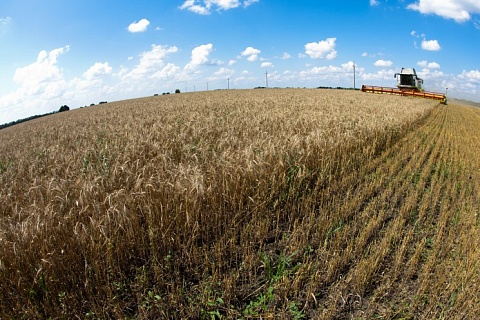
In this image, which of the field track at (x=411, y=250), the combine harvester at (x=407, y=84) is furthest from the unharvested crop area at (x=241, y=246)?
the combine harvester at (x=407, y=84)

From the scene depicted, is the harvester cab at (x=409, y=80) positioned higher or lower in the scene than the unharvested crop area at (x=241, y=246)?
higher

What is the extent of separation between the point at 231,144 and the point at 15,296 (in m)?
4.91

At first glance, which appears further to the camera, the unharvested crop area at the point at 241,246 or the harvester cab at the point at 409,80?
the harvester cab at the point at 409,80

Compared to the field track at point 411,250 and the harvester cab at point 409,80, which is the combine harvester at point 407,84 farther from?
the field track at point 411,250

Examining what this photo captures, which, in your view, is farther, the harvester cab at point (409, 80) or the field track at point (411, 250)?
the harvester cab at point (409, 80)

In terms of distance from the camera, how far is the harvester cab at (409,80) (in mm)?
39491

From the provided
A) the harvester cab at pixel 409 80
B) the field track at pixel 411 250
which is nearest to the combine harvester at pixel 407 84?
the harvester cab at pixel 409 80

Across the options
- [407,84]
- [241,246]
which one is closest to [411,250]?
[241,246]

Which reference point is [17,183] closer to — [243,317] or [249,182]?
[249,182]

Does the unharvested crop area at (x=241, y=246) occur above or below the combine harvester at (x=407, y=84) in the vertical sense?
below

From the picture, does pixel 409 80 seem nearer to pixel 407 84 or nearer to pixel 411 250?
pixel 407 84

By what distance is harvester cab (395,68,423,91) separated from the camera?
130ft

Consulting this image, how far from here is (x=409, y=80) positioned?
39.9 metres

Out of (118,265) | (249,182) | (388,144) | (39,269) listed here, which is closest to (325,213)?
(249,182)
